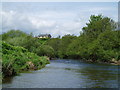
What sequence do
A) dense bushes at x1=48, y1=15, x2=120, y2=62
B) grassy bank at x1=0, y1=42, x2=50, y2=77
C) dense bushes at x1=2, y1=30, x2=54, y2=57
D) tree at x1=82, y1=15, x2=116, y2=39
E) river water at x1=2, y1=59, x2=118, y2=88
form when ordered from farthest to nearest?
tree at x1=82, y1=15, x2=116, y2=39 < dense bushes at x1=2, y1=30, x2=54, y2=57 < dense bushes at x1=48, y1=15, x2=120, y2=62 < grassy bank at x1=0, y1=42, x2=50, y2=77 < river water at x1=2, y1=59, x2=118, y2=88

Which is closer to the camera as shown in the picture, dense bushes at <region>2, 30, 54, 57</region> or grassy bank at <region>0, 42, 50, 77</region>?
grassy bank at <region>0, 42, 50, 77</region>

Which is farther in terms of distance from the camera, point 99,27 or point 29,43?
point 99,27

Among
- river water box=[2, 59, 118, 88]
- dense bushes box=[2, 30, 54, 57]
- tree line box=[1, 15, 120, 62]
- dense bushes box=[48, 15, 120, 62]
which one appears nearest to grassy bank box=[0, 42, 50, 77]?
river water box=[2, 59, 118, 88]

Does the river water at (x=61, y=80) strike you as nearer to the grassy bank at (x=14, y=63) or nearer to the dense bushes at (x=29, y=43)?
the grassy bank at (x=14, y=63)

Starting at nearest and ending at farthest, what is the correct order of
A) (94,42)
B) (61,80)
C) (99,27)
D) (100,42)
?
(61,80)
(100,42)
(94,42)
(99,27)

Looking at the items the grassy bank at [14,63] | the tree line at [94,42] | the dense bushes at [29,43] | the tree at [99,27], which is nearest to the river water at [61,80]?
the grassy bank at [14,63]

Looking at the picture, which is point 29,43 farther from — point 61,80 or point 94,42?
point 61,80

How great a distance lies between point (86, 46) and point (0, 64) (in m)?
51.6

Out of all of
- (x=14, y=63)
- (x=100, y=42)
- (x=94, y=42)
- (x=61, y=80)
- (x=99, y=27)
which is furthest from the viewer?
(x=99, y=27)

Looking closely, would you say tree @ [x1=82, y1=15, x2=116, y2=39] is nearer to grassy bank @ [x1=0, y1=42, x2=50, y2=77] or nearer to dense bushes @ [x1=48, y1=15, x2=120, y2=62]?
dense bushes @ [x1=48, y1=15, x2=120, y2=62]

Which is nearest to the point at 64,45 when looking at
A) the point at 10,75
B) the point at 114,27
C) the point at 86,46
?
the point at 86,46

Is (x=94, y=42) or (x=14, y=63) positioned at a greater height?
(x=94, y=42)

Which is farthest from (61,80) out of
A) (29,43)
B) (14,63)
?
(29,43)

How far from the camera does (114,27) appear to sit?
6394 centimetres
